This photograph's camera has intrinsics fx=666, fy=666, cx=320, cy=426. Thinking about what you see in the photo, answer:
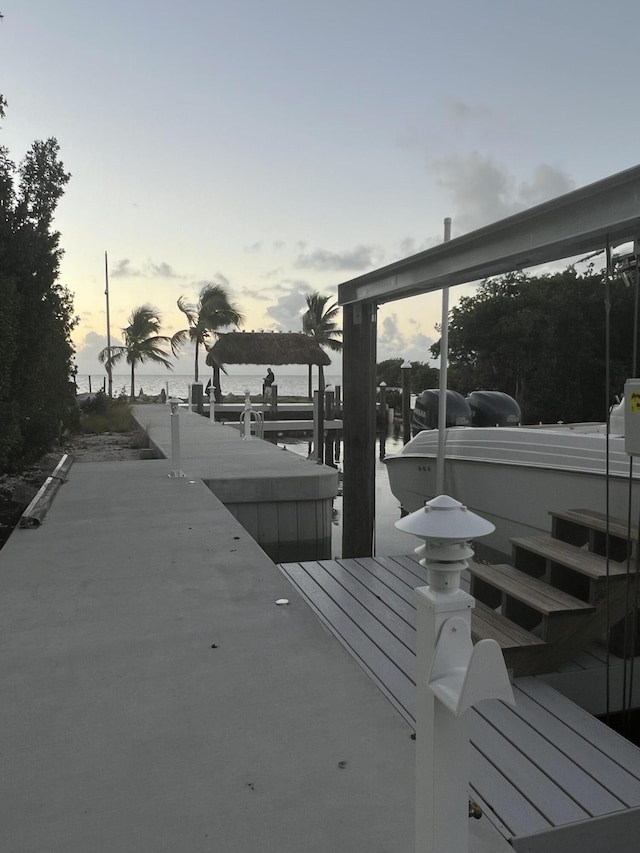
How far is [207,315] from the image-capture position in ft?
90.9

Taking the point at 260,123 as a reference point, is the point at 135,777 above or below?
below

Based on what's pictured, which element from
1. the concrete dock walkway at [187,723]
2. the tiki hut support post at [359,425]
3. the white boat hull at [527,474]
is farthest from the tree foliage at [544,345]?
the concrete dock walkway at [187,723]

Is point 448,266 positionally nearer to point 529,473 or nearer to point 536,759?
point 529,473

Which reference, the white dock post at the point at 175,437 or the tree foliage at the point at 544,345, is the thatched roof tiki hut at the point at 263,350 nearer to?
the tree foliage at the point at 544,345

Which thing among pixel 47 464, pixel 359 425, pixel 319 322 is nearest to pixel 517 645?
pixel 359 425

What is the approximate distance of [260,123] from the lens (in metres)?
10.5

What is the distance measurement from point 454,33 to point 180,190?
7.13 m

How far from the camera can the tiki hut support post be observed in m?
4.88

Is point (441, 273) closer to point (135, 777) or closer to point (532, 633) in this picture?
point (532, 633)

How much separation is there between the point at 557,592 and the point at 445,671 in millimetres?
2158

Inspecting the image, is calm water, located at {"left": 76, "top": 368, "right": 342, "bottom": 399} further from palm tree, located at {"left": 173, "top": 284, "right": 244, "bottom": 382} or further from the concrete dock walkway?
the concrete dock walkway

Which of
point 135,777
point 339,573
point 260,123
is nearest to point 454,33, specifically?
point 260,123

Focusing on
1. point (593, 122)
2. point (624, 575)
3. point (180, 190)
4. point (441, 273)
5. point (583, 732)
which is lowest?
point (583, 732)

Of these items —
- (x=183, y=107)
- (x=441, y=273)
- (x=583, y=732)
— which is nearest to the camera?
(x=583, y=732)
